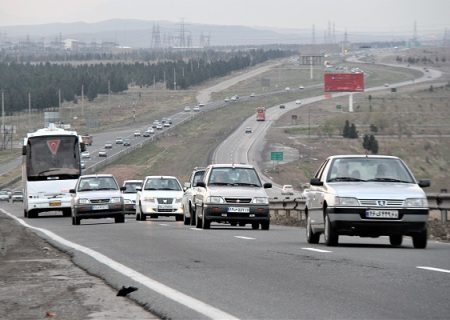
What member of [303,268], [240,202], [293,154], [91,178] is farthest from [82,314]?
[293,154]

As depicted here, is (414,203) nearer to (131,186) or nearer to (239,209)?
(239,209)

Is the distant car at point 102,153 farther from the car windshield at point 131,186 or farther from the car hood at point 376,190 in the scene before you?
the car hood at point 376,190

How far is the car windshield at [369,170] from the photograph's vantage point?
22.8 meters

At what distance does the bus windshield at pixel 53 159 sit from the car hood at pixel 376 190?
28.8m

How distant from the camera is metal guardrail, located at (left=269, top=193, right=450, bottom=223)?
1249 inches

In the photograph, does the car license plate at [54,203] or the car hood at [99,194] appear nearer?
the car hood at [99,194]

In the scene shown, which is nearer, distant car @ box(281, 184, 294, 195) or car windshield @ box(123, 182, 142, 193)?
car windshield @ box(123, 182, 142, 193)

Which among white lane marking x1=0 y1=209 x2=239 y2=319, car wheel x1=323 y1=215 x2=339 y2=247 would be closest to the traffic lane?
white lane marking x1=0 y1=209 x2=239 y2=319

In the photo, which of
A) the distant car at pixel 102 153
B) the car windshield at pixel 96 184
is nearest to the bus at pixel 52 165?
the car windshield at pixel 96 184

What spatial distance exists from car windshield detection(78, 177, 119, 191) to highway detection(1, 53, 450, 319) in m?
13.8

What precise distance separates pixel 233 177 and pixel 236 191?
0.99m

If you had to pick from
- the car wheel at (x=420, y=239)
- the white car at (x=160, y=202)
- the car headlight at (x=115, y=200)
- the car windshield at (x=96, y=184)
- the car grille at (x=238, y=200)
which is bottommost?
the white car at (x=160, y=202)

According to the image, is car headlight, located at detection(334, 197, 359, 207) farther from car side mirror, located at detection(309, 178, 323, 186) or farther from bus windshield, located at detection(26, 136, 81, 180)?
bus windshield, located at detection(26, 136, 81, 180)

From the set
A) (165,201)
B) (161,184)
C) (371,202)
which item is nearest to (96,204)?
(165,201)
